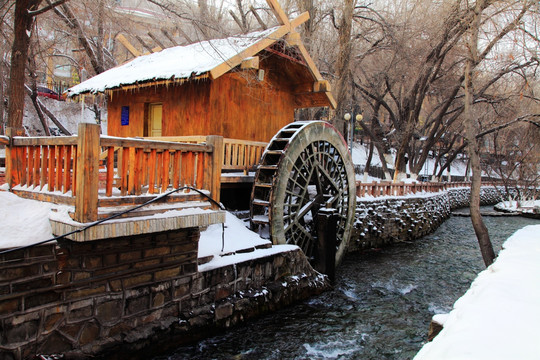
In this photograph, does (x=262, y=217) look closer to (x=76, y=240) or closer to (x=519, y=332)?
(x=76, y=240)

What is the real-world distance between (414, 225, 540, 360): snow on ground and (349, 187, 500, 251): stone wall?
25.0ft

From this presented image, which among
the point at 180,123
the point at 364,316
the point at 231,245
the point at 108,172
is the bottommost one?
the point at 364,316

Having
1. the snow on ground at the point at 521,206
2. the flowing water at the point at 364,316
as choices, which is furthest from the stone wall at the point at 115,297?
the snow on ground at the point at 521,206

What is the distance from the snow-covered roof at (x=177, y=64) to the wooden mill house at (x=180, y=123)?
0.03 m

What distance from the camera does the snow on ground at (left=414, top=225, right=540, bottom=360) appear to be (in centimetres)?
271

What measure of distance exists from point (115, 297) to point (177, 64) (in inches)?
234

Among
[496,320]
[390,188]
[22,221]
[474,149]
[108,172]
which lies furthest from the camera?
[390,188]

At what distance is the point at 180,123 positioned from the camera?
959cm

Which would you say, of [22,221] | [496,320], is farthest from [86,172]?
[496,320]

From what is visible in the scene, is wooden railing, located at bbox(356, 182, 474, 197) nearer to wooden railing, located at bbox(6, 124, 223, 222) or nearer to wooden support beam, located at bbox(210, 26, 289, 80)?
wooden support beam, located at bbox(210, 26, 289, 80)

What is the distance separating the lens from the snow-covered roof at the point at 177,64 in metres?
8.32

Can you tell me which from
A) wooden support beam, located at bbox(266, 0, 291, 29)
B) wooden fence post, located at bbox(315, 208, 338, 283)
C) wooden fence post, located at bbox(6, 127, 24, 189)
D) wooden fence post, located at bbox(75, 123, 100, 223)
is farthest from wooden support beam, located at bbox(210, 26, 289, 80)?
wooden fence post, located at bbox(75, 123, 100, 223)

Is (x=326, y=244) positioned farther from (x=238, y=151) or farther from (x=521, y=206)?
(x=521, y=206)

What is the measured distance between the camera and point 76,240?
417 centimetres
